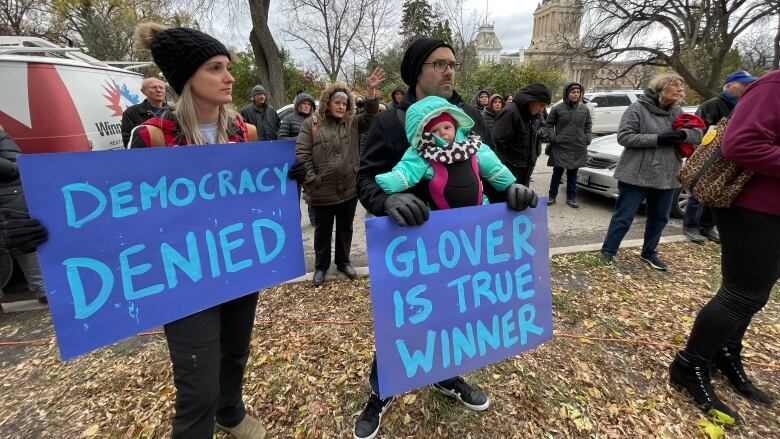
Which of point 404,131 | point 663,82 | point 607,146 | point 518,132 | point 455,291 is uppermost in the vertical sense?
point 663,82

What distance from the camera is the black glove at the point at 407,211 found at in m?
1.52

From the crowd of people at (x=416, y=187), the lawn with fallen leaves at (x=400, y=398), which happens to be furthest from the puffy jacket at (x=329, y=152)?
the crowd of people at (x=416, y=187)

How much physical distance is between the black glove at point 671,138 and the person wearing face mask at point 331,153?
8.72 feet

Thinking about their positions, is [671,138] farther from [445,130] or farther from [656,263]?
[445,130]

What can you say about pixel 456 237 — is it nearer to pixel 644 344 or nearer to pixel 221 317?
pixel 221 317

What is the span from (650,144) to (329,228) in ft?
10.3

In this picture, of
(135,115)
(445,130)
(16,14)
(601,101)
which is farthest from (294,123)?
(16,14)

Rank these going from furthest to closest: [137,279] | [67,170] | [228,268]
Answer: [228,268], [137,279], [67,170]

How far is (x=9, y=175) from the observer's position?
9.19ft

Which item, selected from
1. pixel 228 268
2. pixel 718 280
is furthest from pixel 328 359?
pixel 718 280

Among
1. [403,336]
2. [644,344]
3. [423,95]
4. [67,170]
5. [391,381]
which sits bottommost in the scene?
[644,344]

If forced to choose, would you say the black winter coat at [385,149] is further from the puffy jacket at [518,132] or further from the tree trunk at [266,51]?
the tree trunk at [266,51]

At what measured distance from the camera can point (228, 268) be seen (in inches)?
65.6

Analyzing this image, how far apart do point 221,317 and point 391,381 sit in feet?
2.79
